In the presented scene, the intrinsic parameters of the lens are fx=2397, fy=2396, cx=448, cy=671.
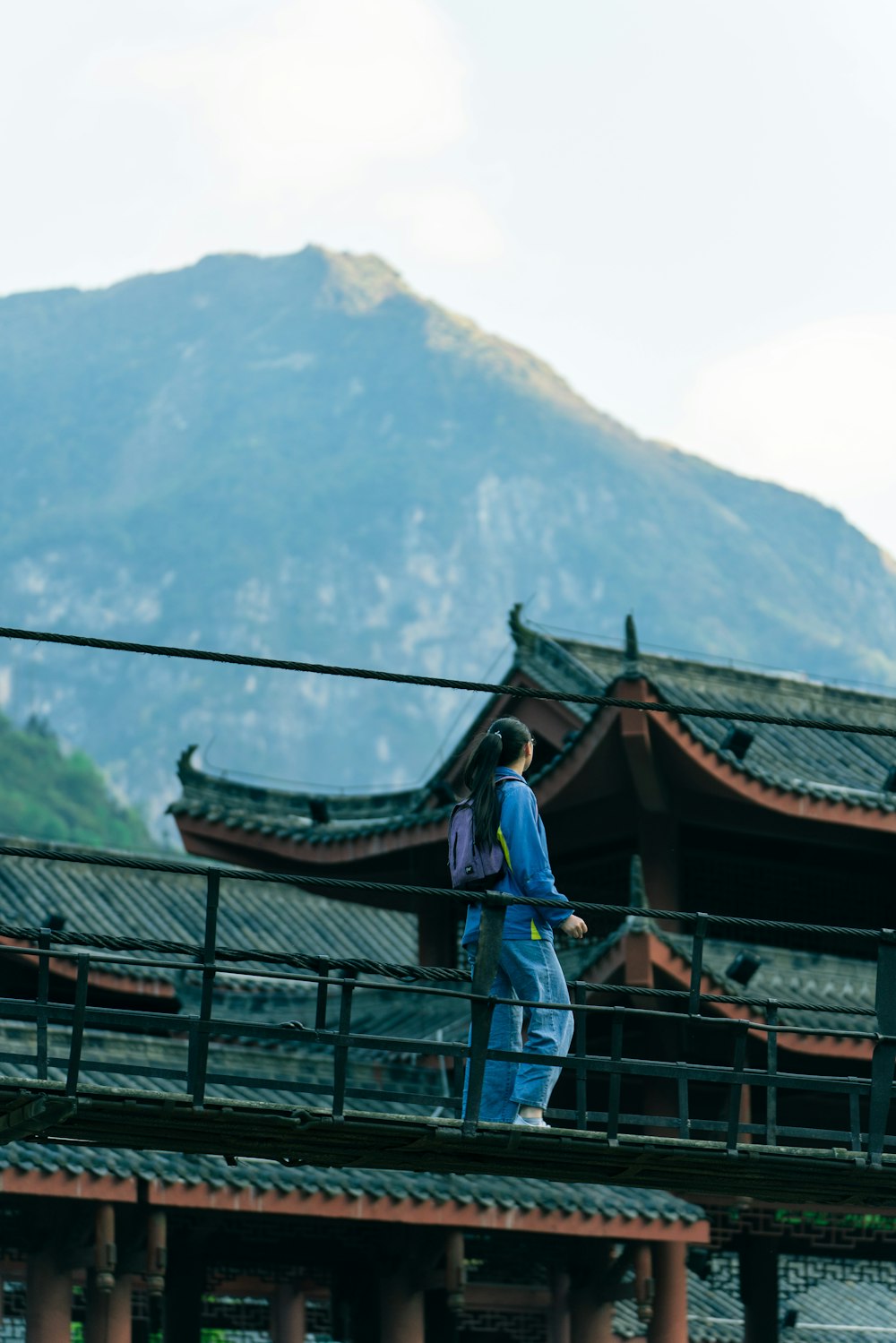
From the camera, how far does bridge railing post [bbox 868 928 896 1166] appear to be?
10.1 meters

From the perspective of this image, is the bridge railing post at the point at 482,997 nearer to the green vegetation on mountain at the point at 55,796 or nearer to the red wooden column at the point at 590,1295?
the red wooden column at the point at 590,1295

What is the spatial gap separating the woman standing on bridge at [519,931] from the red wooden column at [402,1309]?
1241 centimetres

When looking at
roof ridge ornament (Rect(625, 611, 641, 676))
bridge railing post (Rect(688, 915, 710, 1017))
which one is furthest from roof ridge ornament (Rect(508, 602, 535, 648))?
bridge railing post (Rect(688, 915, 710, 1017))

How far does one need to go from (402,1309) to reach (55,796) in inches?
5277

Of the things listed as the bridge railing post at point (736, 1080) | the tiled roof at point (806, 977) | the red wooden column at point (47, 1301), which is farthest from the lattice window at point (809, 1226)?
the bridge railing post at point (736, 1080)

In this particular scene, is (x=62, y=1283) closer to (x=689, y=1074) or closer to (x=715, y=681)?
(x=715, y=681)

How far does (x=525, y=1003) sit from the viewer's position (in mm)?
9586

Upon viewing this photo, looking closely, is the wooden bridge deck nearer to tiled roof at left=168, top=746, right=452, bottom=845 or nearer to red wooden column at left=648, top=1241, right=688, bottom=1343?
red wooden column at left=648, top=1241, right=688, bottom=1343

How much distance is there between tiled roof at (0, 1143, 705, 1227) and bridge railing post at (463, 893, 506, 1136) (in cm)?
980

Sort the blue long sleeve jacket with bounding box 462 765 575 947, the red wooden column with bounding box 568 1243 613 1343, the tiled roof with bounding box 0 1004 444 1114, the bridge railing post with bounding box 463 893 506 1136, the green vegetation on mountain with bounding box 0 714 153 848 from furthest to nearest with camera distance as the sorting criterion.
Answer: the green vegetation on mountain with bounding box 0 714 153 848 < the red wooden column with bounding box 568 1243 613 1343 < the tiled roof with bounding box 0 1004 444 1114 < the blue long sleeve jacket with bounding box 462 765 575 947 < the bridge railing post with bounding box 463 893 506 1136

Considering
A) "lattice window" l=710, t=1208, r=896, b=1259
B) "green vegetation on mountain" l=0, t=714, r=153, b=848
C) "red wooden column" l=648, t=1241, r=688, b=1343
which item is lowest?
"red wooden column" l=648, t=1241, r=688, b=1343

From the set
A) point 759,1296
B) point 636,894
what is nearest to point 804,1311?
point 759,1296

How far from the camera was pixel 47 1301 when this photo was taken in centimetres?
2108

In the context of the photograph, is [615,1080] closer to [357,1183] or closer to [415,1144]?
[415,1144]
